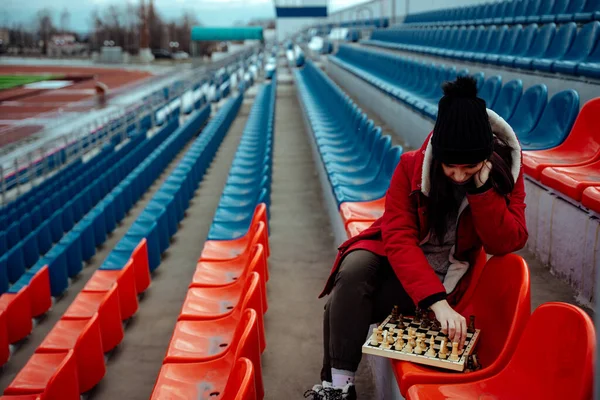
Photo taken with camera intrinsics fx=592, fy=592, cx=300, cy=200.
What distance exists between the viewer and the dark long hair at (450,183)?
128 centimetres

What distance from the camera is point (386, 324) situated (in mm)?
1330

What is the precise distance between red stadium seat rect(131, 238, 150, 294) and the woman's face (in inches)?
88.2

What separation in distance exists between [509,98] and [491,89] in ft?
0.84

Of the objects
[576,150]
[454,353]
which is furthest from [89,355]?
[576,150]

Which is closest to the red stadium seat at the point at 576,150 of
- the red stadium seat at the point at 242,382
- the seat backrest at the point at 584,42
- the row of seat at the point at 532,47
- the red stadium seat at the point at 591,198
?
the red stadium seat at the point at 591,198

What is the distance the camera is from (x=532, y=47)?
12.3 feet

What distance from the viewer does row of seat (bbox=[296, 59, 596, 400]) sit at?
918 mm

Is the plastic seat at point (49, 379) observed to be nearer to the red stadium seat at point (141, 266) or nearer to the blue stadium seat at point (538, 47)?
the red stadium seat at point (141, 266)

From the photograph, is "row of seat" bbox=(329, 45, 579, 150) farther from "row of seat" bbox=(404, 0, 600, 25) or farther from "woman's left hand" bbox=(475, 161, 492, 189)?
"woman's left hand" bbox=(475, 161, 492, 189)

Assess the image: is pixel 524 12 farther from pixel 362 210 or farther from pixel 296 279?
pixel 296 279

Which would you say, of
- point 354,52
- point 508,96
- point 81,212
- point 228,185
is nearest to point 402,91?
point 228,185

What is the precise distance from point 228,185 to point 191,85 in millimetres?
6715

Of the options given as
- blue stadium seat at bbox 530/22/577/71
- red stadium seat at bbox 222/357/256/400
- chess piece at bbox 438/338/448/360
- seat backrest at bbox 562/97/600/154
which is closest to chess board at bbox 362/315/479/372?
chess piece at bbox 438/338/448/360

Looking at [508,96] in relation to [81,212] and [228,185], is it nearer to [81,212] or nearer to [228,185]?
[228,185]
